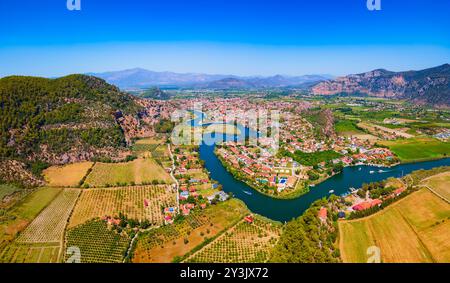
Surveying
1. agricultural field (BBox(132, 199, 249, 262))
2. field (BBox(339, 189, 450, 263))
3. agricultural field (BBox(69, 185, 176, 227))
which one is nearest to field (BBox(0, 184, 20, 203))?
agricultural field (BBox(69, 185, 176, 227))

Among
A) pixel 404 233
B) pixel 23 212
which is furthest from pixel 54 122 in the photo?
pixel 404 233

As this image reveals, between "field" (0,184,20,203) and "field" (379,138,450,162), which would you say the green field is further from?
"field" (0,184,20,203)

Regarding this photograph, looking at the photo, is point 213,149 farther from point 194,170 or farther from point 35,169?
Result: point 35,169

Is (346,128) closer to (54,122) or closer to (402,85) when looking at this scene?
(54,122)

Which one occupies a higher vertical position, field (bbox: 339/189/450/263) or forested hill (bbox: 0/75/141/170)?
forested hill (bbox: 0/75/141/170)

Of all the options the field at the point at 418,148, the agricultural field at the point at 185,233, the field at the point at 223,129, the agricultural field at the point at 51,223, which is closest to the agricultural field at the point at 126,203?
the agricultural field at the point at 51,223

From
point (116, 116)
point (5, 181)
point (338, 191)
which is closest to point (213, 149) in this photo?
point (116, 116)

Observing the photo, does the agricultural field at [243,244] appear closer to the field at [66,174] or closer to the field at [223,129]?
the field at [66,174]
